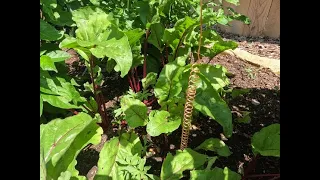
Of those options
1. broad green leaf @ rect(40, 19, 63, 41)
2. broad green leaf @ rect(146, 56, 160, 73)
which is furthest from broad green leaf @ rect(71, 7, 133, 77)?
broad green leaf @ rect(146, 56, 160, 73)

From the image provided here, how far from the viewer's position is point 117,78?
2998 millimetres

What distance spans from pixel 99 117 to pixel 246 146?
89 centimetres

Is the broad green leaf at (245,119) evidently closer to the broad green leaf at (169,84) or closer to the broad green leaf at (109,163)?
the broad green leaf at (169,84)

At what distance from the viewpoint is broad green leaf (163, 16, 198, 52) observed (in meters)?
2.28

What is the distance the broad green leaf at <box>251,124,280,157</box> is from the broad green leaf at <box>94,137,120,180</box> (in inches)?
26.1

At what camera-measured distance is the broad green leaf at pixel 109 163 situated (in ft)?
5.89

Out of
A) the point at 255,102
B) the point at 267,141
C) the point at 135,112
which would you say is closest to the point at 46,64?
the point at 135,112

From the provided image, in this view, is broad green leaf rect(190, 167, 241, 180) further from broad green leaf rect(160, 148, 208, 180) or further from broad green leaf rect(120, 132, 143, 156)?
broad green leaf rect(120, 132, 143, 156)
